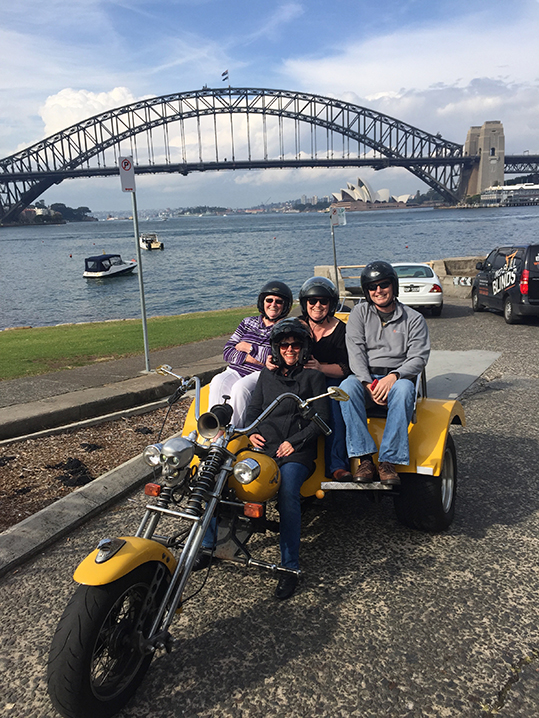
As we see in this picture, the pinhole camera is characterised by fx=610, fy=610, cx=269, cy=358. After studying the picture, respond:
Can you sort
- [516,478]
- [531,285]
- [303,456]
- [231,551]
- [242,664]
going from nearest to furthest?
[242,664]
[231,551]
[303,456]
[516,478]
[531,285]

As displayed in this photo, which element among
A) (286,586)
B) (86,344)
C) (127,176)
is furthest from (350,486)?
(86,344)

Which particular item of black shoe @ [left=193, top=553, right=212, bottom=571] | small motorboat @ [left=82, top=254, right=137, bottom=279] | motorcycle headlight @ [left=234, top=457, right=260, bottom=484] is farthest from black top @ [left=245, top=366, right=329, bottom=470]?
small motorboat @ [left=82, top=254, right=137, bottom=279]

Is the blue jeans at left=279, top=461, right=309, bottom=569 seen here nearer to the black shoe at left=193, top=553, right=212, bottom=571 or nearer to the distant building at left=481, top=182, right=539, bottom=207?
the black shoe at left=193, top=553, right=212, bottom=571

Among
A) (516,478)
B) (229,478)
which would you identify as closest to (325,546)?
(229,478)

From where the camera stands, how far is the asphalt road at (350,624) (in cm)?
253

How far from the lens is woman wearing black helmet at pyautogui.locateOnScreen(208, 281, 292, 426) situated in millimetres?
4379

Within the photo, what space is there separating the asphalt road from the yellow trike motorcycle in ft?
0.76

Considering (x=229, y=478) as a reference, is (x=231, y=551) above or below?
below

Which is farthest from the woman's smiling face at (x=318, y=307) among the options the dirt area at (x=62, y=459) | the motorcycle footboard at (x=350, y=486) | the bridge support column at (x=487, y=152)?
the bridge support column at (x=487, y=152)

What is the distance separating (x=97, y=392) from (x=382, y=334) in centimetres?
368

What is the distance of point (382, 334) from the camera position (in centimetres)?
440

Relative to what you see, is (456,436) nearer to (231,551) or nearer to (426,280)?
(231,551)

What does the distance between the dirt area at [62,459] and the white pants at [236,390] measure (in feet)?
4.28

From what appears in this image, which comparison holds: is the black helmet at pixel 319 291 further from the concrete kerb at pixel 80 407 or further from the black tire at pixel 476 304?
the black tire at pixel 476 304
